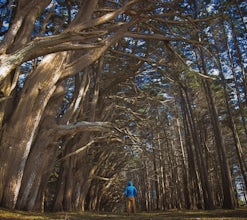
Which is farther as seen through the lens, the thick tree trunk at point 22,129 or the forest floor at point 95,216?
the thick tree trunk at point 22,129

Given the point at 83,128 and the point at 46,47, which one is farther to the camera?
the point at 83,128

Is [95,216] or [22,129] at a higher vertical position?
[22,129]

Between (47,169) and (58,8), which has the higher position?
(58,8)

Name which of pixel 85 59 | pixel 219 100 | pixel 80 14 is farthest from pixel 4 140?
pixel 219 100

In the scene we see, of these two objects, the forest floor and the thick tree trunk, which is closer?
the forest floor

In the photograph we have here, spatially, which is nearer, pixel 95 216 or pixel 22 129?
pixel 22 129

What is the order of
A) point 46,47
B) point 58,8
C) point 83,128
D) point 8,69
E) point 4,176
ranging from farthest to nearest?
point 58,8
point 83,128
point 4,176
point 46,47
point 8,69

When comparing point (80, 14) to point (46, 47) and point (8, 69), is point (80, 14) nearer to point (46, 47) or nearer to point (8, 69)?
point (46, 47)

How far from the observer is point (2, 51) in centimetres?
404

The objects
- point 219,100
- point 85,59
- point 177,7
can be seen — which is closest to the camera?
point 85,59

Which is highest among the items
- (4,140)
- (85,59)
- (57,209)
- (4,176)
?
(85,59)

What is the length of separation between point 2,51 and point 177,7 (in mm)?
5413

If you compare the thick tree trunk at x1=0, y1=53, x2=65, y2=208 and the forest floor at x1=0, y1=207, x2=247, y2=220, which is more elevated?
the thick tree trunk at x1=0, y1=53, x2=65, y2=208

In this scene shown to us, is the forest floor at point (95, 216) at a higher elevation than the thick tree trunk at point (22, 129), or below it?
below
